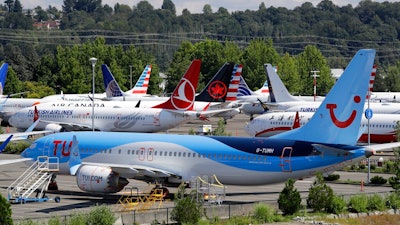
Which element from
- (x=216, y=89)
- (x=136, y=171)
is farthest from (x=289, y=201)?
(x=216, y=89)

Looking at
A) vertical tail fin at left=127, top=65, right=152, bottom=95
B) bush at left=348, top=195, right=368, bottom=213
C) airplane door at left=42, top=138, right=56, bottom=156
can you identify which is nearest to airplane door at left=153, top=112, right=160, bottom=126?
airplane door at left=42, top=138, right=56, bottom=156

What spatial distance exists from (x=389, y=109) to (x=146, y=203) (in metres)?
49.1

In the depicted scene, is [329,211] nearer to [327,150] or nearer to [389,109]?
[327,150]

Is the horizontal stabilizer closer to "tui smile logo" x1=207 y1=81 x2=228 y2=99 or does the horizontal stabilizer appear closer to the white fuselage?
the white fuselage

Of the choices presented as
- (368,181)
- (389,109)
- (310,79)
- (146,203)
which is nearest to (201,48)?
(310,79)

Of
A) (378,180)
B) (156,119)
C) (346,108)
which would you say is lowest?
(378,180)

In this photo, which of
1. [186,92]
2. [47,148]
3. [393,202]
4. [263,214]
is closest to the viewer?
[263,214]

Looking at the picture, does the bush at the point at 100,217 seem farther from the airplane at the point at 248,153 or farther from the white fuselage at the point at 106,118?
the white fuselage at the point at 106,118

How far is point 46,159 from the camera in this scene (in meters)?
53.9

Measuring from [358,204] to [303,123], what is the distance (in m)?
35.0

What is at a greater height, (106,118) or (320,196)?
(320,196)

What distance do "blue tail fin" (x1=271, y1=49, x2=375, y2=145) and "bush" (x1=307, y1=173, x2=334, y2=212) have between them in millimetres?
2981

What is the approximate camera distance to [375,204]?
48.3 m

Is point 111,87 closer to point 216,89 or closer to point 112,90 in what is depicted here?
point 112,90
